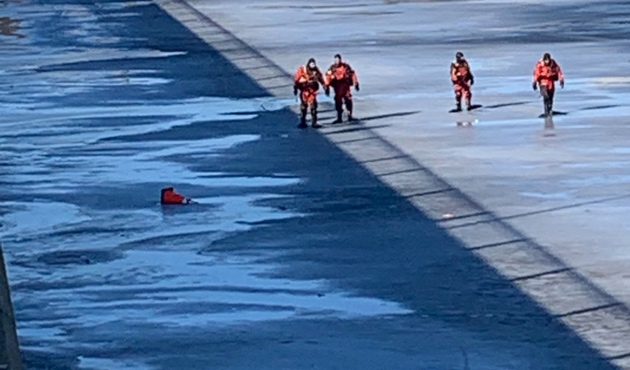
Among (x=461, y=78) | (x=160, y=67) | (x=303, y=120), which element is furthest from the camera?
(x=160, y=67)

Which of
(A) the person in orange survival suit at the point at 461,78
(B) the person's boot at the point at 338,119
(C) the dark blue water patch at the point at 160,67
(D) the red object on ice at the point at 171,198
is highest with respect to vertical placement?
(A) the person in orange survival suit at the point at 461,78

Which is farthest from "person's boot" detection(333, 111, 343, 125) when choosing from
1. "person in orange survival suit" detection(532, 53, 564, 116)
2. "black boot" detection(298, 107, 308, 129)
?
"person in orange survival suit" detection(532, 53, 564, 116)

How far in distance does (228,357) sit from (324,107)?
25477mm

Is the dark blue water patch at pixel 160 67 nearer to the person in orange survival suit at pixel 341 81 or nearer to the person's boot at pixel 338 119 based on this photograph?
the person's boot at pixel 338 119

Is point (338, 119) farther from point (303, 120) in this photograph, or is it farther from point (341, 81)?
point (341, 81)

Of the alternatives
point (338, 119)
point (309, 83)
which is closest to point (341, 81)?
point (309, 83)

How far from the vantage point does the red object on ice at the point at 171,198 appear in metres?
28.9

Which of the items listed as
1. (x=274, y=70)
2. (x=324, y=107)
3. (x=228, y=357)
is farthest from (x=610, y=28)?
(x=228, y=357)

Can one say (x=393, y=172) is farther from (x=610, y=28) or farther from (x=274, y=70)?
(x=610, y=28)

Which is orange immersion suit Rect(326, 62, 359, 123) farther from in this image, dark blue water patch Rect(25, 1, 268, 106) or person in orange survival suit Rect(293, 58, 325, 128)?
dark blue water patch Rect(25, 1, 268, 106)

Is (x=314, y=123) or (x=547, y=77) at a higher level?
(x=547, y=77)

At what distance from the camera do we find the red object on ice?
2892 centimetres

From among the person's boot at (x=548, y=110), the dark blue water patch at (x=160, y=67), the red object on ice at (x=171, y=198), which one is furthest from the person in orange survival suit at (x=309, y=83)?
the red object on ice at (x=171, y=198)

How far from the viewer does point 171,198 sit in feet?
94.9
